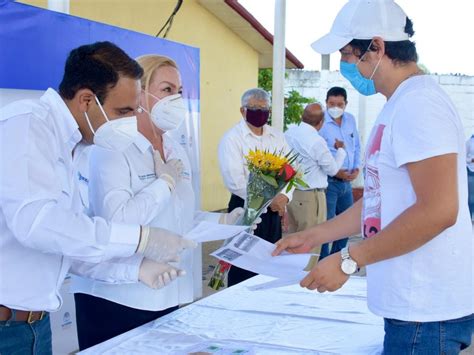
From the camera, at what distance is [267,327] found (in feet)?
6.59

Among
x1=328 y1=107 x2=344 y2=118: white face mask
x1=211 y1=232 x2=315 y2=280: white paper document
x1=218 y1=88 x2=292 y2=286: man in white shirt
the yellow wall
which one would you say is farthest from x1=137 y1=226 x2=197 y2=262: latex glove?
the yellow wall

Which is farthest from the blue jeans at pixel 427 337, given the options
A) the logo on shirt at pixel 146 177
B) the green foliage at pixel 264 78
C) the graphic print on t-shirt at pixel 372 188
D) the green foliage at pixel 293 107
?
the green foliage at pixel 264 78

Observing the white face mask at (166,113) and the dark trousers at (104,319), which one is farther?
the white face mask at (166,113)

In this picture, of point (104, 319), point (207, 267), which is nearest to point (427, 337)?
point (104, 319)

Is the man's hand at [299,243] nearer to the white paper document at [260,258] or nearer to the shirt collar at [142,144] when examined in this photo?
the white paper document at [260,258]

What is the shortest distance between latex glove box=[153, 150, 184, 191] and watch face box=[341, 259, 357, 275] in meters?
0.96

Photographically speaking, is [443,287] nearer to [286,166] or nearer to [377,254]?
[377,254]

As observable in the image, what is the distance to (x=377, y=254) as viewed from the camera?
58.1 inches

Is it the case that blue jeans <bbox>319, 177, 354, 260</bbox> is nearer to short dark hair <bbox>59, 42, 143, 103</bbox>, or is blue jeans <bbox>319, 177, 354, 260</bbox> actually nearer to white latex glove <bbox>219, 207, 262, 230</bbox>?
white latex glove <bbox>219, 207, 262, 230</bbox>

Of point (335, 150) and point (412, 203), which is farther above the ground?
point (335, 150)

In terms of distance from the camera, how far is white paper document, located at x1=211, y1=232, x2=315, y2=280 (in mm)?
1856

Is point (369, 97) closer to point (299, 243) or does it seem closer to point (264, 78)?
point (264, 78)

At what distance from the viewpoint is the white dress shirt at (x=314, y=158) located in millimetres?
5156

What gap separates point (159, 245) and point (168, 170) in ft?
2.17
